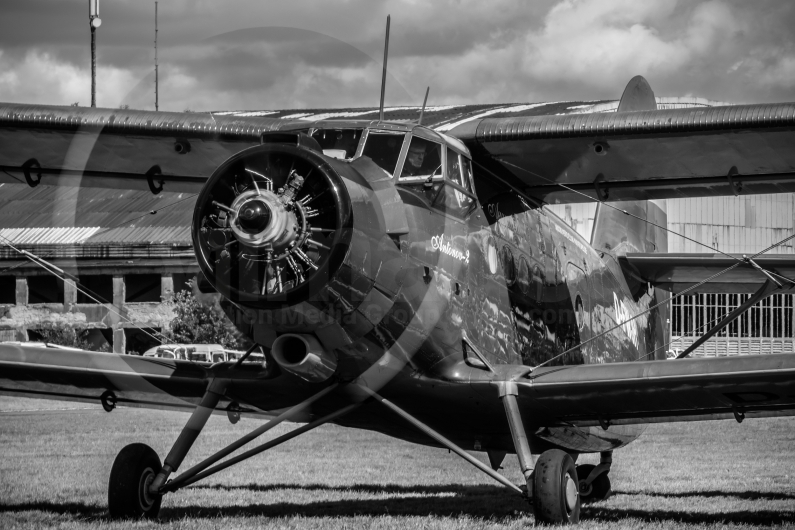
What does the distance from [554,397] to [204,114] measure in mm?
5000

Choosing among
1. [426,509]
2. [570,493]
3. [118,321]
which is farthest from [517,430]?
[118,321]

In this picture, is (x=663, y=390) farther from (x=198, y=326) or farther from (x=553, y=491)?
(x=198, y=326)

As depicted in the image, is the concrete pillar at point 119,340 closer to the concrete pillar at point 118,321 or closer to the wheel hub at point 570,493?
the concrete pillar at point 118,321

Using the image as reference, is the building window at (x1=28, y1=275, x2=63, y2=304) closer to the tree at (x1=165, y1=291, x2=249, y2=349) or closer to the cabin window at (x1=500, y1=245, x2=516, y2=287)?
the tree at (x1=165, y1=291, x2=249, y2=349)

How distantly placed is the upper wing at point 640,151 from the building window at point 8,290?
39.6m

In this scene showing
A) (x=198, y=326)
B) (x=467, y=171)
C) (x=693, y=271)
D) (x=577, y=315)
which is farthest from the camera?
(x=198, y=326)

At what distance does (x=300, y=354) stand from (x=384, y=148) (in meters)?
1.87

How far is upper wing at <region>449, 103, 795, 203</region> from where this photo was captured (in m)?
9.52

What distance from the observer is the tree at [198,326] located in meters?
33.9

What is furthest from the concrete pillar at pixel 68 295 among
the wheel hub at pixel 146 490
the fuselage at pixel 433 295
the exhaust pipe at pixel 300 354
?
the exhaust pipe at pixel 300 354

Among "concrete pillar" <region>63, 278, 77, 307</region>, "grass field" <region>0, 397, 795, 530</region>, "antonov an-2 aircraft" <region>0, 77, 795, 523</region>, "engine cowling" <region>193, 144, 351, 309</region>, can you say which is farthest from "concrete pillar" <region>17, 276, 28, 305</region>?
"engine cowling" <region>193, 144, 351, 309</region>

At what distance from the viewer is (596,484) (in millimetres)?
11391

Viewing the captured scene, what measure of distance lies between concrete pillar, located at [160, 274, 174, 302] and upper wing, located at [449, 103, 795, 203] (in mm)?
32315

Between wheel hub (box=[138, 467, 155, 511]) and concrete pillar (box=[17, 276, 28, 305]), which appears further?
concrete pillar (box=[17, 276, 28, 305])
